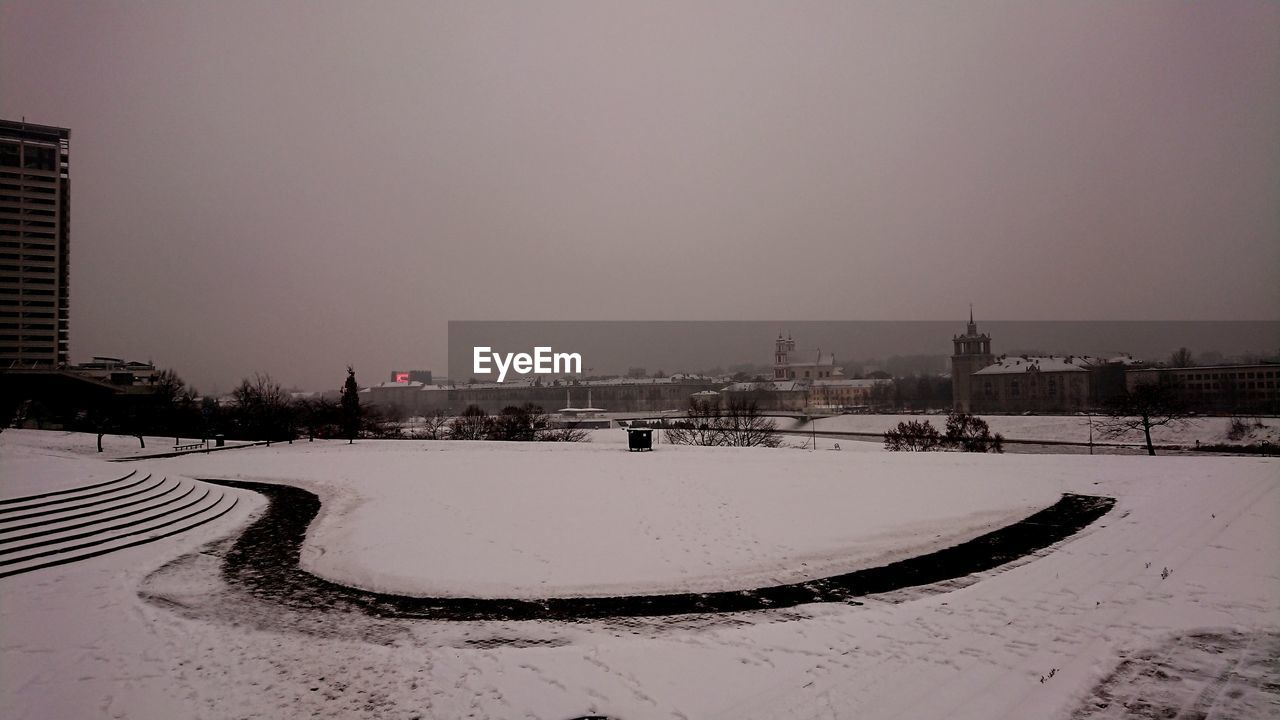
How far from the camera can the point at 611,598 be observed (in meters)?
8.27

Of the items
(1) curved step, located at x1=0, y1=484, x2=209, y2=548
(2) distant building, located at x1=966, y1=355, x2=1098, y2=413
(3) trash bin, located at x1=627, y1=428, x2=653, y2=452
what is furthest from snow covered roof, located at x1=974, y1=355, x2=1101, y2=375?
(1) curved step, located at x1=0, y1=484, x2=209, y2=548

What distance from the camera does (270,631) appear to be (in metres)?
7.02

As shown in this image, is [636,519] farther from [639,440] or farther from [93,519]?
[639,440]

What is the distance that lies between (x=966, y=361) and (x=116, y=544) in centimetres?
11657

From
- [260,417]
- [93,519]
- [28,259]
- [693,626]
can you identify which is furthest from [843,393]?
[28,259]

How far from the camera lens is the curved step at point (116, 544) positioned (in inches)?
369

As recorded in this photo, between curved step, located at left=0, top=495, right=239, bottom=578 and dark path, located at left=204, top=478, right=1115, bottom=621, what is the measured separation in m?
1.74

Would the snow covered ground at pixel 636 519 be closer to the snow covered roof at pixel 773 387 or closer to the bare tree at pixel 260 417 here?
the bare tree at pixel 260 417

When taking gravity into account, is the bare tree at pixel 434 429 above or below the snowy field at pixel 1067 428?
above

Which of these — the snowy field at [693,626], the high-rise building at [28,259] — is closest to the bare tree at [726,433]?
the snowy field at [693,626]

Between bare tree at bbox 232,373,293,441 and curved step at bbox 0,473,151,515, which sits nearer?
curved step at bbox 0,473,151,515

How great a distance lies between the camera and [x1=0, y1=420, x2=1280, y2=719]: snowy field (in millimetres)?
5219

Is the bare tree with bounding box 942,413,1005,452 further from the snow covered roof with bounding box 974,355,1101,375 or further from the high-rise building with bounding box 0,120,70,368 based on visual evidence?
the high-rise building with bounding box 0,120,70,368

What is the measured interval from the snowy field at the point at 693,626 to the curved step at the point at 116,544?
0.40 m
